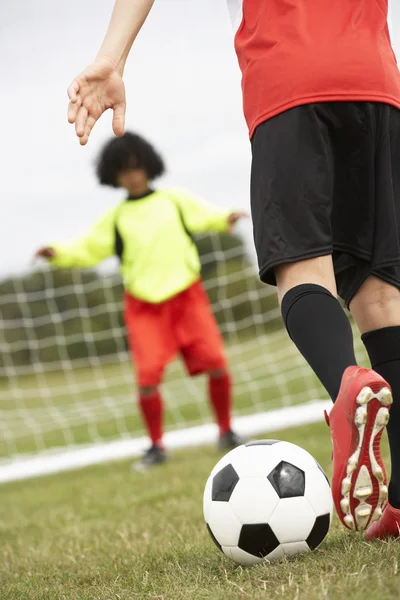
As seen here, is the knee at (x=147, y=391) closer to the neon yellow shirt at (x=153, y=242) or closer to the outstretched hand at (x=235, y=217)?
the neon yellow shirt at (x=153, y=242)

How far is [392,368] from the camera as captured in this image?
172 cm

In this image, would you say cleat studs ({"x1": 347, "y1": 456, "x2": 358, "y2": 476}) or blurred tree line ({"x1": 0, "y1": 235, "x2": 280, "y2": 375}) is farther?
blurred tree line ({"x1": 0, "y1": 235, "x2": 280, "y2": 375})

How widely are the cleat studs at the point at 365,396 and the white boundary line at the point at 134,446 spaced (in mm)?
4098

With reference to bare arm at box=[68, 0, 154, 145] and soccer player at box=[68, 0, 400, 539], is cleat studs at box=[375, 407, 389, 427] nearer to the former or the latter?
soccer player at box=[68, 0, 400, 539]

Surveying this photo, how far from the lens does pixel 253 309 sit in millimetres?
8586

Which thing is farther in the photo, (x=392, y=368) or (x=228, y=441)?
(x=228, y=441)

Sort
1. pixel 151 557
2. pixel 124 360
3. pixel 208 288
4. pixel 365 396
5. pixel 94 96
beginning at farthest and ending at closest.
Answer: pixel 208 288 → pixel 124 360 → pixel 151 557 → pixel 94 96 → pixel 365 396

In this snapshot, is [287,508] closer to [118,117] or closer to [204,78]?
[118,117]

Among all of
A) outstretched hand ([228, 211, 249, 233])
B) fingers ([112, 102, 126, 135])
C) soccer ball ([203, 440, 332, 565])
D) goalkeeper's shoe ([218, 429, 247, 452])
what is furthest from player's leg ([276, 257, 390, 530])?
goalkeeper's shoe ([218, 429, 247, 452])

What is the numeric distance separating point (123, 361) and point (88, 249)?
5.32 metres

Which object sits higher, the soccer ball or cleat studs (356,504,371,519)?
cleat studs (356,504,371,519)

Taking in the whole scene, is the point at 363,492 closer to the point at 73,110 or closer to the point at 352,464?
the point at 352,464

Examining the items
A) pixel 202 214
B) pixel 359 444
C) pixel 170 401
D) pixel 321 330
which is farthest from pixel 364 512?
pixel 170 401

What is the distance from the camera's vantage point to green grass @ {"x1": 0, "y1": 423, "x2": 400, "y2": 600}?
140 cm
